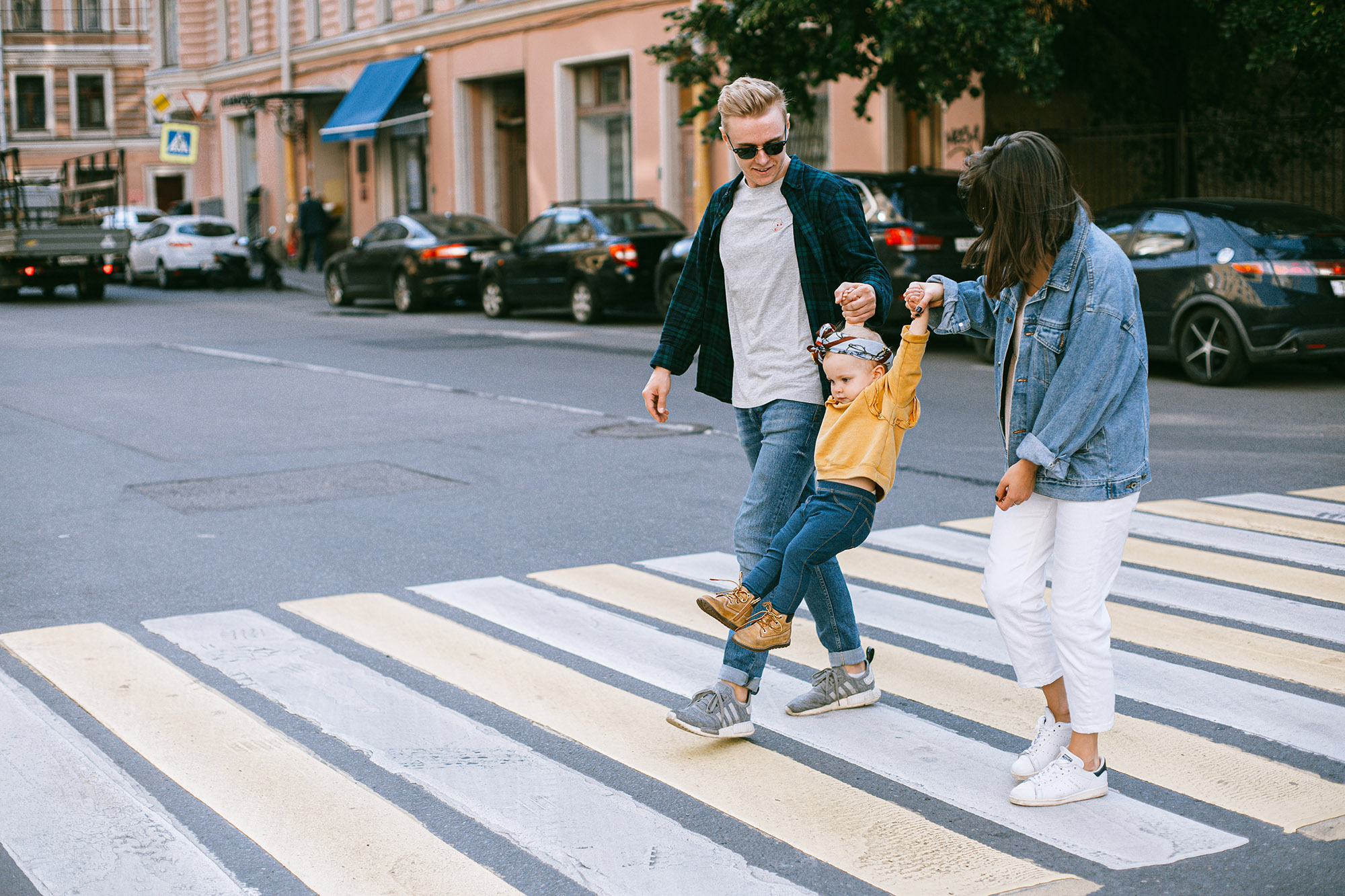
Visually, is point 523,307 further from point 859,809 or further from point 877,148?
point 859,809

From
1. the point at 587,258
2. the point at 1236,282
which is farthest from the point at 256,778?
the point at 587,258

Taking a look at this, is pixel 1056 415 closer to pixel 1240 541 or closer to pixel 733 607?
pixel 733 607

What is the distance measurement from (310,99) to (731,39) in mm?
20694

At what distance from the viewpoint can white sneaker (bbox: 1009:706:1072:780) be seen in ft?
13.0

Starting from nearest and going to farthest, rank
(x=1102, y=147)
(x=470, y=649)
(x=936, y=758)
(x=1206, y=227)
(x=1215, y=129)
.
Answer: (x=936, y=758) < (x=470, y=649) < (x=1206, y=227) < (x=1215, y=129) < (x=1102, y=147)

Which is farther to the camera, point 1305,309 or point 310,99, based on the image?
point 310,99

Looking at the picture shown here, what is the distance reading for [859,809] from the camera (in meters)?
3.83

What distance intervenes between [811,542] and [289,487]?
527 centimetres

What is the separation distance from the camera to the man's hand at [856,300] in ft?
13.0

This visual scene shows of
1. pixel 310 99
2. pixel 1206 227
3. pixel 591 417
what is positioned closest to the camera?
pixel 591 417

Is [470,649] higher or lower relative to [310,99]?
lower

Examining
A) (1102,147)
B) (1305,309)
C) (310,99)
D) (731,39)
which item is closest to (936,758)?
(1305,309)

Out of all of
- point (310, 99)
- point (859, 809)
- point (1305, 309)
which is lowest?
point (859, 809)

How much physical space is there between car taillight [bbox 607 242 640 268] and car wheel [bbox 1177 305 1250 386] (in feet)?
26.5
